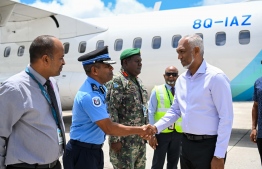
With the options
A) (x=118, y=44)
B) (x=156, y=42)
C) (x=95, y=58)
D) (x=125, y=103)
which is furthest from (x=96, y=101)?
(x=118, y=44)

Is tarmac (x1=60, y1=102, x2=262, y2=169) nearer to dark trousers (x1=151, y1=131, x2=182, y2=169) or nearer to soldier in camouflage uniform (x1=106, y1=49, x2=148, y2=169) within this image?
dark trousers (x1=151, y1=131, x2=182, y2=169)

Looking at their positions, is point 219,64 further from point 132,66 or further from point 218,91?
point 218,91

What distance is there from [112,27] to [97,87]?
665 cm

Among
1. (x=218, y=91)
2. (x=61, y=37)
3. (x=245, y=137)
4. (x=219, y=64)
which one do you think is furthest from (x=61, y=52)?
(x=61, y=37)

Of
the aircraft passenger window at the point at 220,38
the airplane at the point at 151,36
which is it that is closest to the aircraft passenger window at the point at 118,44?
the airplane at the point at 151,36

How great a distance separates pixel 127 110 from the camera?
349 cm

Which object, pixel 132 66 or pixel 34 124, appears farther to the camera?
pixel 132 66

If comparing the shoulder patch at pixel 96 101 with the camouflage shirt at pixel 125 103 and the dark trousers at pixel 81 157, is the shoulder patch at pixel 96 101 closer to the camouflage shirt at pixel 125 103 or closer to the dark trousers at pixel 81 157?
the dark trousers at pixel 81 157

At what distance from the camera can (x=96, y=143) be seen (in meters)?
2.75

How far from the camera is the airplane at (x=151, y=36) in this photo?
7.30 m

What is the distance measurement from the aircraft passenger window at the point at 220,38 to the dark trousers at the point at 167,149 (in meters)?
3.90

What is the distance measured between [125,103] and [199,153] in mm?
1100

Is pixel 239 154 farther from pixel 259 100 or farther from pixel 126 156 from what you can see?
pixel 126 156

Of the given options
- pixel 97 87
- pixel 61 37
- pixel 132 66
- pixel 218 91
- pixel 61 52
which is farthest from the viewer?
pixel 61 37
